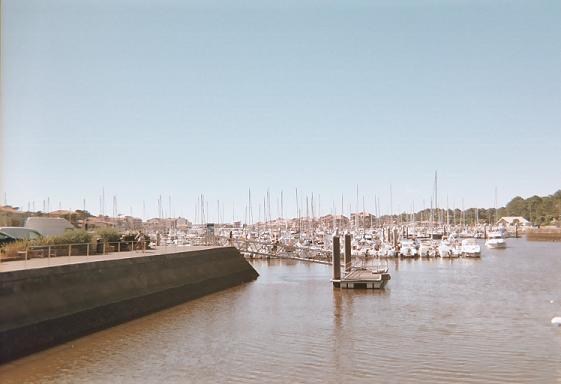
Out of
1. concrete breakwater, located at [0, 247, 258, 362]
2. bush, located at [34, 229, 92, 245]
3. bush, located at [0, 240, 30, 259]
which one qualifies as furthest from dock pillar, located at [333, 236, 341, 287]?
bush, located at [0, 240, 30, 259]

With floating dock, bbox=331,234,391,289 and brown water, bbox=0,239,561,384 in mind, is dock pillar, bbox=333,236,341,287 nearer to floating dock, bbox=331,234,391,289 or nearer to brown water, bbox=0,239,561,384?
floating dock, bbox=331,234,391,289

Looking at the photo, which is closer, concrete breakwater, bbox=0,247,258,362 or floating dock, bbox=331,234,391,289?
concrete breakwater, bbox=0,247,258,362

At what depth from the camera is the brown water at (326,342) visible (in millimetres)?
18000

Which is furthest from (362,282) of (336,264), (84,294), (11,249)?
(11,249)

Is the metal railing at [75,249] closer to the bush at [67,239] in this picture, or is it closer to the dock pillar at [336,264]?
the bush at [67,239]

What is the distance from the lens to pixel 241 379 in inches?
695

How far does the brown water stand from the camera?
18000mm

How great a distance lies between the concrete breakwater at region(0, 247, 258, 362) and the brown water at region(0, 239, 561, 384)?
26.8 inches

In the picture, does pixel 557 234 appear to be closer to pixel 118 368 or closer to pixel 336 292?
pixel 336 292

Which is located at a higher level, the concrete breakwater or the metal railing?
the metal railing

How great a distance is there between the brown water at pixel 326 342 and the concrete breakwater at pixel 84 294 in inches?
26.8

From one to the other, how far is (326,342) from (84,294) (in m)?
10.6

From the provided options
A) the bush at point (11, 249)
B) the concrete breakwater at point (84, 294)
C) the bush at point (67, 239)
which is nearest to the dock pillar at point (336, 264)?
the concrete breakwater at point (84, 294)

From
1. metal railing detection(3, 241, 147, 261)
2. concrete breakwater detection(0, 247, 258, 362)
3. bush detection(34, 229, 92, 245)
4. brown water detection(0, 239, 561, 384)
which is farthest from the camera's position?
bush detection(34, 229, 92, 245)
